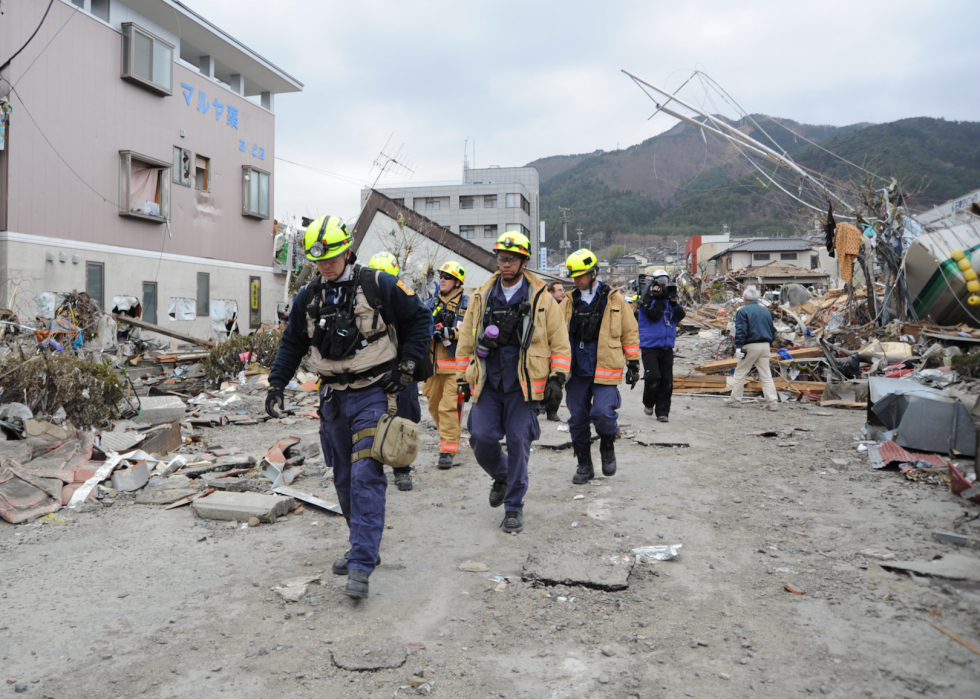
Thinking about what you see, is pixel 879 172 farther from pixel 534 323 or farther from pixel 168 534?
pixel 168 534

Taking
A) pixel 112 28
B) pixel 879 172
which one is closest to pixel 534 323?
pixel 879 172

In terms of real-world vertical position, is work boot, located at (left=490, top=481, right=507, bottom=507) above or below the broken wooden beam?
below

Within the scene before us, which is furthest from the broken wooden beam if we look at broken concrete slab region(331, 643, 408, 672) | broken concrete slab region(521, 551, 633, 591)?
broken concrete slab region(331, 643, 408, 672)

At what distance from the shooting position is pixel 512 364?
4.80 m

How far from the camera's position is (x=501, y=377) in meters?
4.82

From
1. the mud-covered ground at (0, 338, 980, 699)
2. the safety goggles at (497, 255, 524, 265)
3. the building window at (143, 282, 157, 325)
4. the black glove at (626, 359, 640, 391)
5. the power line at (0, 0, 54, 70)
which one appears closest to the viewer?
the mud-covered ground at (0, 338, 980, 699)

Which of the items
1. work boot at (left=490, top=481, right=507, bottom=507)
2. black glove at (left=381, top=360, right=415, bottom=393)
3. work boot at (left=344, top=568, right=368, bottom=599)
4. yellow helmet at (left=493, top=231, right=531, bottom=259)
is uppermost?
yellow helmet at (left=493, top=231, right=531, bottom=259)

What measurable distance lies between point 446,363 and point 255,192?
19.1 m

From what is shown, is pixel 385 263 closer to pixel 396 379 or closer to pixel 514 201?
pixel 396 379

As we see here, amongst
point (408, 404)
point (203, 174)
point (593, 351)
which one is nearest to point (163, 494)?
point (408, 404)

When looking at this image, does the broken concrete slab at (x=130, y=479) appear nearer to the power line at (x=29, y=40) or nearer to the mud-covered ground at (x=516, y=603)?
the mud-covered ground at (x=516, y=603)

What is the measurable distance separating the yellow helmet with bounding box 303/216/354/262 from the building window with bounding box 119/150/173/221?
16.5 metres

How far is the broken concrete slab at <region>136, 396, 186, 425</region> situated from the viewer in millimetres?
8906

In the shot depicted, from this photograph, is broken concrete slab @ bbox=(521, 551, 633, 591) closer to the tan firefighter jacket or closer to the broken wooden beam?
the tan firefighter jacket
